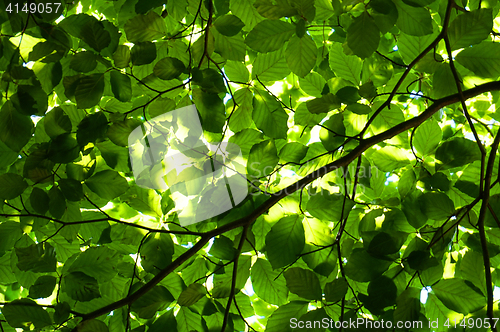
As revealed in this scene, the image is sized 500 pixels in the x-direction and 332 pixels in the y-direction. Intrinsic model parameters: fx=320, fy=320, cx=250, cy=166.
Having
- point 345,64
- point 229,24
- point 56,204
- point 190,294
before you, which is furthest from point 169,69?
point 345,64

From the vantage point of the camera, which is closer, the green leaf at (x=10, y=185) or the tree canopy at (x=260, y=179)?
the tree canopy at (x=260, y=179)

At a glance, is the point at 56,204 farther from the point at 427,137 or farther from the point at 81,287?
the point at 427,137

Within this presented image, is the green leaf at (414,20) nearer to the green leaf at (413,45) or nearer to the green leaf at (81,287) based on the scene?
the green leaf at (413,45)

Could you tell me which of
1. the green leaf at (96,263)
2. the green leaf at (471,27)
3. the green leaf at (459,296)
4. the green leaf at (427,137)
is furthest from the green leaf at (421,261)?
the green leaf at (96,263)

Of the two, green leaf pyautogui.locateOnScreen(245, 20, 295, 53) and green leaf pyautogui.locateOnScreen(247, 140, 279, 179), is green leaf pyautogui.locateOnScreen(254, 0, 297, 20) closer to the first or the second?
green leaf pyautogui.locateOnScreen(245, 20, 295, 53)

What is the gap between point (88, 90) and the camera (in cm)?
115

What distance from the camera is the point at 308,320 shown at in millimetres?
1018

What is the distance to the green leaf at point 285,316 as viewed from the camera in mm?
1066

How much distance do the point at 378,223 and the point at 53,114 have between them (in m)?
1.37

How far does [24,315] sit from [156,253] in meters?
0.45

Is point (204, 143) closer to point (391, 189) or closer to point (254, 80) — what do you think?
point (254, 80)

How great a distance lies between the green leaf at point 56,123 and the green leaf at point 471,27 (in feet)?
4.81

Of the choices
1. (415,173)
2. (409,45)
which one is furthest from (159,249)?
(409,45)

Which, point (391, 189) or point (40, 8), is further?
Answer: point (391, 189)
